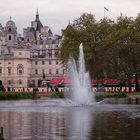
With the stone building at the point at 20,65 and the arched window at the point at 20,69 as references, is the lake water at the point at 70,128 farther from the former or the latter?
the arched window at the point at 20,69

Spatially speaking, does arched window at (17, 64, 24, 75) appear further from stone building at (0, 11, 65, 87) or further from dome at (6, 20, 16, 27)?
dome at (6, 20, 16, 27)

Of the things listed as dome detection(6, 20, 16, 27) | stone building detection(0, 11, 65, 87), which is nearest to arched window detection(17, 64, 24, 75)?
stone building detection(0, 11, 65, 87)

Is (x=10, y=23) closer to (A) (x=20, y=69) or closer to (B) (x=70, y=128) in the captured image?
(A) (x=20, y=69)

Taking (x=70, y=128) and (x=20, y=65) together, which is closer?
(x=70, y=128)

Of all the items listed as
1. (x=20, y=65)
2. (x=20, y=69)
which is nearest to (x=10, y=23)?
(x=20, y=65)

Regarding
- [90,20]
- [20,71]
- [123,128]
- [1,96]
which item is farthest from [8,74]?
[123,128]

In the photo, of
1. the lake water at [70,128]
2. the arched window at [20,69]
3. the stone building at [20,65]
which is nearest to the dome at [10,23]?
the stone building at [20,65]

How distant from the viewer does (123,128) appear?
111 feet

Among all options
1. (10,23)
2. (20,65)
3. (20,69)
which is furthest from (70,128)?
(10,23)

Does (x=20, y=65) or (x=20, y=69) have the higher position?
(x=20, y=65)

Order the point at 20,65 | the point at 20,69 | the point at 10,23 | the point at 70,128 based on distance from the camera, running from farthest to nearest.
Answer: the point at 10,23, the point at 20,69, the point at 20,65, the point at 70,128

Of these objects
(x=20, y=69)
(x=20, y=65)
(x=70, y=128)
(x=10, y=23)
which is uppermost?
(x=10, y=23)

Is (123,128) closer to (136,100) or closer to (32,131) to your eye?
(32,131)

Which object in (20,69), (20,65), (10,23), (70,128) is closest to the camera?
(70,128)
